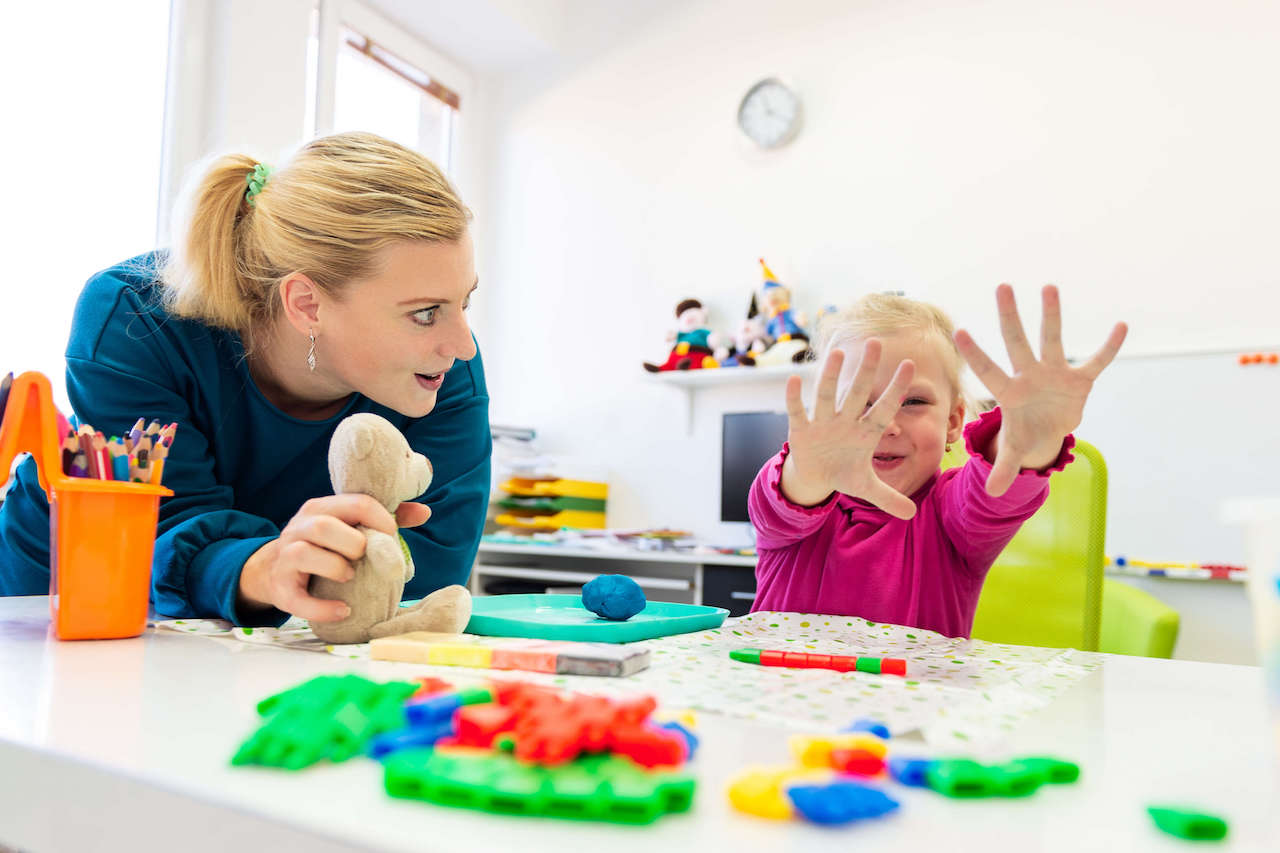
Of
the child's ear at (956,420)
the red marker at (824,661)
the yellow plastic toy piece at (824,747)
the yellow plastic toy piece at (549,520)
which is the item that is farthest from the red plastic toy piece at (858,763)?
the yellow plastic toy piece at (549,520)

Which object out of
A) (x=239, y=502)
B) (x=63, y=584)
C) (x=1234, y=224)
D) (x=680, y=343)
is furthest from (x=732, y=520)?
(x=63, y=584)

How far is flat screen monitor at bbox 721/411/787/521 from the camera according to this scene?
9.71 feet

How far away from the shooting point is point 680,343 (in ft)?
10.4

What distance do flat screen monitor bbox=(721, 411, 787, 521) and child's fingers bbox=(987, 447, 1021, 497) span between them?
82.6 inches

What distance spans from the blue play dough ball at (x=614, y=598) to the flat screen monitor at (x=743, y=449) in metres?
2.16

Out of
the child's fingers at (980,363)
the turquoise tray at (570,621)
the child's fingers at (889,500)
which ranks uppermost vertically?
the child's fingers at (980,363)

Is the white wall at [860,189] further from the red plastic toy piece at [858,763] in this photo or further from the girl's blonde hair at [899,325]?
the red plastic toy piece at [858,763]

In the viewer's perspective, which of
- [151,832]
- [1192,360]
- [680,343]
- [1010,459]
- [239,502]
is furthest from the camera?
[680,343]

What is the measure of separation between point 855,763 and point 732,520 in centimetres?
265

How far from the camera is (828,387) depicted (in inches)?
28.9

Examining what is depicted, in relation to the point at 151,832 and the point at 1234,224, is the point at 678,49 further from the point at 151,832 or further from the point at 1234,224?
the point at 151,832

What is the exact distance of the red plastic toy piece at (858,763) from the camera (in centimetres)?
37

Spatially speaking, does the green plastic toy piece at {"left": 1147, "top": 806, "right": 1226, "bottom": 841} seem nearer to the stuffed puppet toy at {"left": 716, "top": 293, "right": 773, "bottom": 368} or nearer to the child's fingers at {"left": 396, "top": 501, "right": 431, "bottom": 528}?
the child's fingers at {"left": 396, "top": 501, "right": 431, "bottom": 528}

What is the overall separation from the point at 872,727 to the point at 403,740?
0.72 feet
